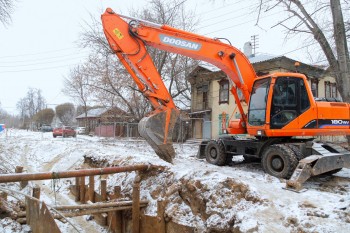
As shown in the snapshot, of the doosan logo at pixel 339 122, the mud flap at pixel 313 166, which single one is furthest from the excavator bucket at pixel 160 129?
the doosan logo at pixel 339 122

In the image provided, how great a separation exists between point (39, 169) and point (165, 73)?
15.2 m

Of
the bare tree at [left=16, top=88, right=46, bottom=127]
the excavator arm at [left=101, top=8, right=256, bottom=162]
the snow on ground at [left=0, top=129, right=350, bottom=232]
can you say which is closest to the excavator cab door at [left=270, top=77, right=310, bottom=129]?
the snow on ground at [left=0, top=129, right=350, bottom=232]

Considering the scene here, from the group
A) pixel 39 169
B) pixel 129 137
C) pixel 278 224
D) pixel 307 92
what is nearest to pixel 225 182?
pixel 278 224

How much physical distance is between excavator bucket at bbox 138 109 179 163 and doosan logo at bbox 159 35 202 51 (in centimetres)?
178

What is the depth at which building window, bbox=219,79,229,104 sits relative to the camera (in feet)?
83.1

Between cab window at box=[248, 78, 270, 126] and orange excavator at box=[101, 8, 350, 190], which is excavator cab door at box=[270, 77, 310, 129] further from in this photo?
cab window at box=[248, 78, 270, 126]

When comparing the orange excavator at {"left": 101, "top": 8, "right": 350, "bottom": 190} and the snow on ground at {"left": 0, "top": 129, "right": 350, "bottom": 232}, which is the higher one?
the orange excavator at {"left": 101, "top": 8, "right": 350, "bottom": 190}

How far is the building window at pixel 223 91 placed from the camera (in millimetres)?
25328

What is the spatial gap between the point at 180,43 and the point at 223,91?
17.7 meters

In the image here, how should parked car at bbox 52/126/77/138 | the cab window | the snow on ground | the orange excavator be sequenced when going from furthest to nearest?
parked car at bbox 52/126/77/138 → the cab window → the orange excavator → the snow on ground

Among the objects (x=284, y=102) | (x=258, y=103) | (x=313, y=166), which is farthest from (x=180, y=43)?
(x=313, y=166)

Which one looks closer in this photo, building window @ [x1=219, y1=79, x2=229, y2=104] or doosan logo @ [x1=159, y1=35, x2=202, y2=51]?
doosan logo @ [x1=159, y1=35, x2=202, y2=51]

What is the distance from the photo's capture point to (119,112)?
1214 inches

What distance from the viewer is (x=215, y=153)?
10180 mm
